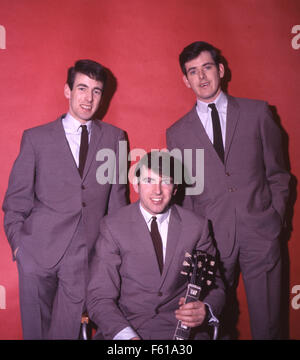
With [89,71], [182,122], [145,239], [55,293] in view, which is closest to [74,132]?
[89,71]

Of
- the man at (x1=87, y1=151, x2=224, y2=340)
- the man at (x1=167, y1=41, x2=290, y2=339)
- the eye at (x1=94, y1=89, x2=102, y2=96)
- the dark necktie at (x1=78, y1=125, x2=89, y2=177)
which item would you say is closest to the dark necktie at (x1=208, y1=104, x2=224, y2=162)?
the man at (x1=167, y1=41, x2=290, y2=339)

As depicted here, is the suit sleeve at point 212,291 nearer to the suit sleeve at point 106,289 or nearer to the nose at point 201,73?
the suit sleeve at point 106,289

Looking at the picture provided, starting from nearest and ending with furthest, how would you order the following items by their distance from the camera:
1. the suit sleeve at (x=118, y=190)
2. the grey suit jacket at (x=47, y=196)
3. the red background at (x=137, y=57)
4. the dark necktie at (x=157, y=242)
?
the dark necktie at (x=157, y=242), the grey suit jacket at (x=47, y=196), the suit sleeve at (x=118, y=190), the red background at (x=137, y=57)

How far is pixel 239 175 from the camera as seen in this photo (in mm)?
2236

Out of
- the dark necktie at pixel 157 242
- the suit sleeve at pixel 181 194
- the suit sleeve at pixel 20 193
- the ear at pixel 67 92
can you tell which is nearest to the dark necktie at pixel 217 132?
the suit sleeve at pixel 181 194

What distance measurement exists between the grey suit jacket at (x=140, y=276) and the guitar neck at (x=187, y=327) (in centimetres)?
10

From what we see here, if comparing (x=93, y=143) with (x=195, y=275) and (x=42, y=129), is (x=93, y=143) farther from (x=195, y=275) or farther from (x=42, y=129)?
(x=195, y=275)

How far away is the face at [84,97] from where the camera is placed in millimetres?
2215

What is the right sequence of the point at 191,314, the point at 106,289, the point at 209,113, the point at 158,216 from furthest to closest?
the point at 209,113 → the point at 158,216 → the point at 106,289 → the point at 191,314

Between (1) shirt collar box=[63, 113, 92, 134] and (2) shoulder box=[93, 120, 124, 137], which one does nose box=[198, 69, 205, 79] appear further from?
(1) shirt collar box=[63, 113, 92, 134]

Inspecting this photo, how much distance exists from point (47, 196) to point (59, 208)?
113 mm

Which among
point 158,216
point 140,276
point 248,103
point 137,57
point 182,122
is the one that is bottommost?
point 140,276

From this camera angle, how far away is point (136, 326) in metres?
1.91

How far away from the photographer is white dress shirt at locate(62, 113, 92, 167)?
2.25 m
